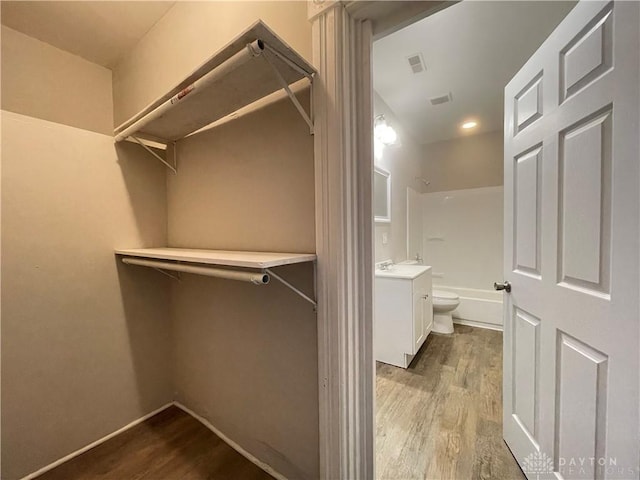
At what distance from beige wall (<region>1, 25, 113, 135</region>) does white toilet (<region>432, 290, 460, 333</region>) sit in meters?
3.37

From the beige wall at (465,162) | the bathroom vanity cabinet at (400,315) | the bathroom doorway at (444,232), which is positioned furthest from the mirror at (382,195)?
the beige wall at (465,162)

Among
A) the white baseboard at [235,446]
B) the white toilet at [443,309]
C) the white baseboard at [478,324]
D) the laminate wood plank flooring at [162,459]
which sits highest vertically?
the white toilet at [443,309]

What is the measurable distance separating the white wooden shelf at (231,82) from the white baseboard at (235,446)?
151cm

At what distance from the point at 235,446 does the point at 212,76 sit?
66.7 inches

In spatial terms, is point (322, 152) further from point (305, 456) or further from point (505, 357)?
point (505, 357)

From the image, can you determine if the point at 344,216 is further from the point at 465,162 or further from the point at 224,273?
the point at 465,162

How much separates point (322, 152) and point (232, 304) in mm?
873

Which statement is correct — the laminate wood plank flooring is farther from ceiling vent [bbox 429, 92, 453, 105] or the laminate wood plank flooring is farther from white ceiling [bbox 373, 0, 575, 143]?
ceiling vent [bbox 429, 92, 453, 105]

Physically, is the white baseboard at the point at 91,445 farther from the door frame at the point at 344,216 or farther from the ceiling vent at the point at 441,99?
the ceiling vent at the point at 441,99

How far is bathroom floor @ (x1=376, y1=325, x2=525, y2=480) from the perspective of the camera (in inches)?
47.7

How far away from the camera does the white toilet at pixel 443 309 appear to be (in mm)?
2793

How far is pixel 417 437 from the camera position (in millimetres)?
1396

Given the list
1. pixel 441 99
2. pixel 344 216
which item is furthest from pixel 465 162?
pixel 344 216

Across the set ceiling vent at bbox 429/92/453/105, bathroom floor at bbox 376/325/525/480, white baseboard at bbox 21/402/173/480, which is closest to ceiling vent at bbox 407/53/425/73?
ceiling vent at bbox 429/92/453/105
